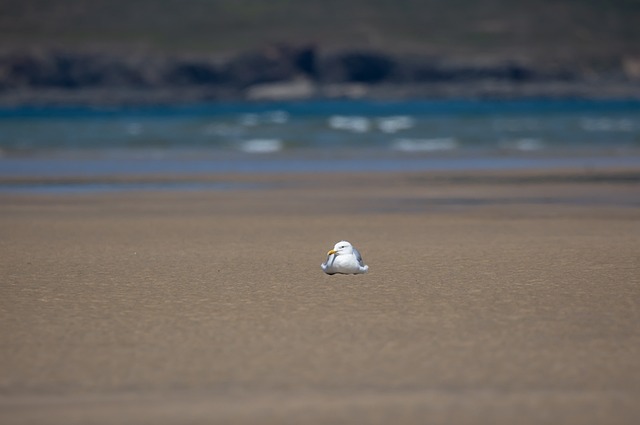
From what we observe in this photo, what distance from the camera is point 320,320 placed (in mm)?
6812

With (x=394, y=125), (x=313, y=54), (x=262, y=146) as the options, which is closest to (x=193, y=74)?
(x=313, y=54)

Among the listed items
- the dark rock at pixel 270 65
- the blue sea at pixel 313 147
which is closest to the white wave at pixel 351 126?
the blue sea at pixel 313 147

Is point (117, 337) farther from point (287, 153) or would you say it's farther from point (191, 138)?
point (191, 138)

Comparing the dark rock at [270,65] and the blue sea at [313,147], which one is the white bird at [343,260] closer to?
the blue sea at [313,147]

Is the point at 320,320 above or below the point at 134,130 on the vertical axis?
below

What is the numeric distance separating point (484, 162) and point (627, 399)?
1702 centimetres

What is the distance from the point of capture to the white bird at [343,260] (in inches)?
323

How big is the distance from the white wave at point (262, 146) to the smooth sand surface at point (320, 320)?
596 inches

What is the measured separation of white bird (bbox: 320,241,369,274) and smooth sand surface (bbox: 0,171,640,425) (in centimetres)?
14

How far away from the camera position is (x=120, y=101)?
323ft

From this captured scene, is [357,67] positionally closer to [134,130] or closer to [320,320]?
[134,130]

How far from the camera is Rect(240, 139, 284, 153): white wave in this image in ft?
91.4

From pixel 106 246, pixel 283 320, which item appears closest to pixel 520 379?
pixel 283 320

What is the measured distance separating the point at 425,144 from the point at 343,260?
2179 centimetres
